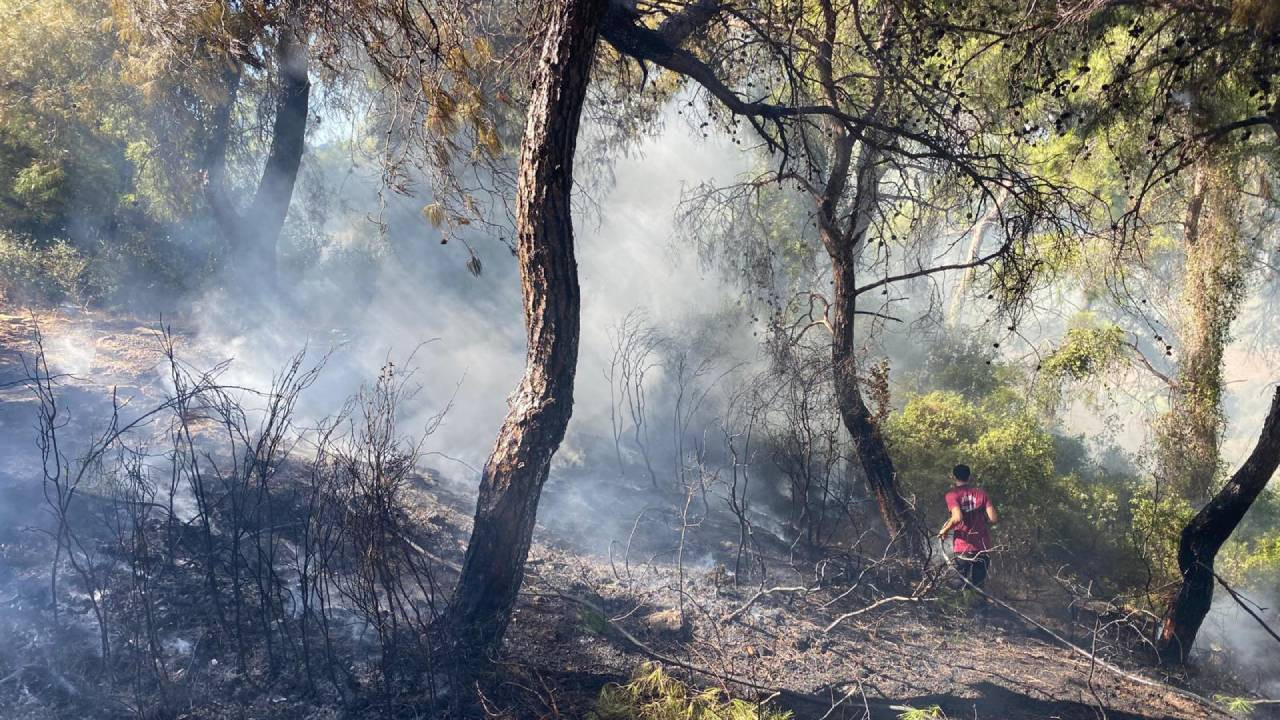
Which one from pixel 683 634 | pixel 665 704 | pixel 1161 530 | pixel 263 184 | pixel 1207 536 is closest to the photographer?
pixel 665 704

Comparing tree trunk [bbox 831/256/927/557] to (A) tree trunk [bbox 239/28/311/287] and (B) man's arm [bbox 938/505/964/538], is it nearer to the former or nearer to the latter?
(B) man's arm [bbox 938/505/964/538]

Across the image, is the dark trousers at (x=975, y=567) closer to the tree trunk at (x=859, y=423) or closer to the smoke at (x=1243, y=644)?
the tree trunk at (x=859, y=423)

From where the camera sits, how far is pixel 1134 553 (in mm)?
8391

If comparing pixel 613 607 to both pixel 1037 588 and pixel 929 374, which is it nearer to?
pixel 1037 588

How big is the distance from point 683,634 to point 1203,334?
7.03m

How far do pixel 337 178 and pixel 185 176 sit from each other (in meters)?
15.2

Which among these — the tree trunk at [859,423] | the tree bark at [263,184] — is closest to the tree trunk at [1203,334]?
the tree trunk at [859,423]

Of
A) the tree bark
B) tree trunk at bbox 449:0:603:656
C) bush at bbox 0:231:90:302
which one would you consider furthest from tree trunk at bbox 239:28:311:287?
tree trunk at bbox 449:0:603:656

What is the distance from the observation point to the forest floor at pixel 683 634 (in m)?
4.37

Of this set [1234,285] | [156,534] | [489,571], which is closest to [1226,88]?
[1234,285]

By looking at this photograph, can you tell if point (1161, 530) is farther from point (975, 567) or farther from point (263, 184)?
point (263, 184)

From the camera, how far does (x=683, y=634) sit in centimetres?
572

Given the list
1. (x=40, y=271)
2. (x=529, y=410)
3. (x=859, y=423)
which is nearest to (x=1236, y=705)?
(x=859, y=423)

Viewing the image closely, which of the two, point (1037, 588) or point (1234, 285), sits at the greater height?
point (1234, 285)
